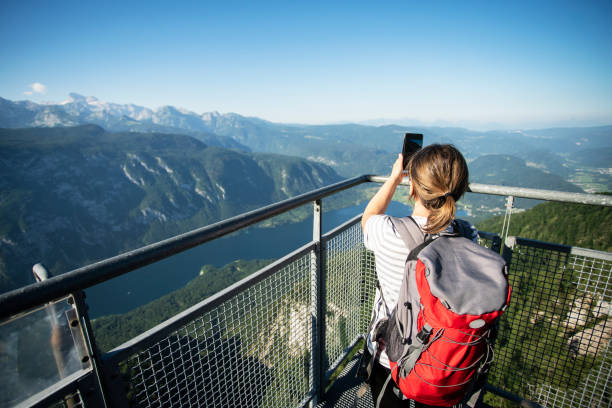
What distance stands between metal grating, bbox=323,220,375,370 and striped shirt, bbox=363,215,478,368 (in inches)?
31.1

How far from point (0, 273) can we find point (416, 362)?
125 meters

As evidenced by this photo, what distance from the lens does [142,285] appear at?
8431cm

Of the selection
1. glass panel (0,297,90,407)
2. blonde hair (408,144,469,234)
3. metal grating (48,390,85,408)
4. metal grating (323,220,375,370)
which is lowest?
metal grating (323,220,375,370)

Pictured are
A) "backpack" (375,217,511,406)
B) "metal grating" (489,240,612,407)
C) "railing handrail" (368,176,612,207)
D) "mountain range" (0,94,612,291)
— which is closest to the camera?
"backpack" (375,217,511,406)

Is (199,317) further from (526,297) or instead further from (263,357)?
(526,297)

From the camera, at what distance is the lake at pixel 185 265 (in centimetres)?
7781

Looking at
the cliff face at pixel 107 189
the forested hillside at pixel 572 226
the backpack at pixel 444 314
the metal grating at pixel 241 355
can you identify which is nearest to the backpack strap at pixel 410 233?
the backpack at pixel 444 314

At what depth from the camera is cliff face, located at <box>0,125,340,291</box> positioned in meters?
103

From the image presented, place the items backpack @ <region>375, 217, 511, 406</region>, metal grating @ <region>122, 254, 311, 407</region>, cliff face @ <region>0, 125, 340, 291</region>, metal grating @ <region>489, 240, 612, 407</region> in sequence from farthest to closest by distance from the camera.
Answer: cliff face @ <region>0, 125, 340, 291</region>, metal grating @ <region>489, 240, 612, 407</region>, metal grating @ <region>122, 254, 311, 407</region>, backpack @ <region>375, 217, 511, 406</region>

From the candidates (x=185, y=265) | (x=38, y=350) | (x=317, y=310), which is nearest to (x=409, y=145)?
(x=317, y=310)

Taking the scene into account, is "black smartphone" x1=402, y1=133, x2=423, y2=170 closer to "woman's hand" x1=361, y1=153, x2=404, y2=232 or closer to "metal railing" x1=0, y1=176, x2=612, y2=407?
"woman's hand" x1=361, y1=153, x2=404, y2=232

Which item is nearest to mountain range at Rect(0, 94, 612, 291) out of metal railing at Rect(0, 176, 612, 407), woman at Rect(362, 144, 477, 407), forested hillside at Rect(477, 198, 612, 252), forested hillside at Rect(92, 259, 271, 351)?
forested hillside at Rect(92, 259, 271, 351)

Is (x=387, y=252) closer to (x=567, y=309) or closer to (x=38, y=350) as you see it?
(x=38, y=350)

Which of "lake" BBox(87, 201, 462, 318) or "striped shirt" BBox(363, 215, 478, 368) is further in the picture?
"lake" BBox(87, 201, 462, 318)
